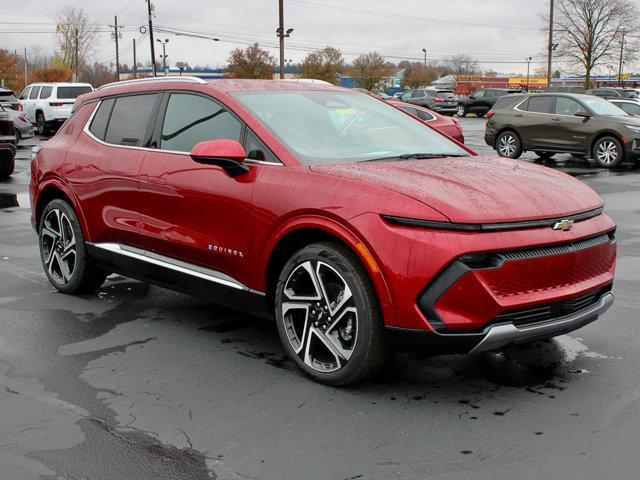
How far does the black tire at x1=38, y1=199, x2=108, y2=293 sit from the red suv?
5 cm

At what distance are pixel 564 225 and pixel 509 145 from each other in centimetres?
1689

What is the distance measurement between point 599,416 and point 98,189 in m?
3.74

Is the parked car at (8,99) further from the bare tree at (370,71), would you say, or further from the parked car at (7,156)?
the bare tree at (370,71)

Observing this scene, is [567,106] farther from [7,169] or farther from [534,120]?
[7,169]

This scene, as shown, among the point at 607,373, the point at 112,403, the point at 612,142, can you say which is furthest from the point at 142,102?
the point at 612,142

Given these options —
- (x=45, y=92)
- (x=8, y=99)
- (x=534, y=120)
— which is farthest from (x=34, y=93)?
(x=534, y=120)

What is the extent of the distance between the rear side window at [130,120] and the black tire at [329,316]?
1849 mm

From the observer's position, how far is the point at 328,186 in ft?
13.7

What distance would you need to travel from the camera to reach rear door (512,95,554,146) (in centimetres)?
1942

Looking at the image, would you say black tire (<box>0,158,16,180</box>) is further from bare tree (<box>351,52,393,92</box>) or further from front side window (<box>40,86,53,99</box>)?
bare tree (<box>351,52,393,92</box>)

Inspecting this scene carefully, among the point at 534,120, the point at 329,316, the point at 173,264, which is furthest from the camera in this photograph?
the point at 534,120

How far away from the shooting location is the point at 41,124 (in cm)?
3216

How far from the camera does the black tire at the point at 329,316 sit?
3.99 meters

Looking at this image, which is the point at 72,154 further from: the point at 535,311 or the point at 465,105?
the point at 465,105
